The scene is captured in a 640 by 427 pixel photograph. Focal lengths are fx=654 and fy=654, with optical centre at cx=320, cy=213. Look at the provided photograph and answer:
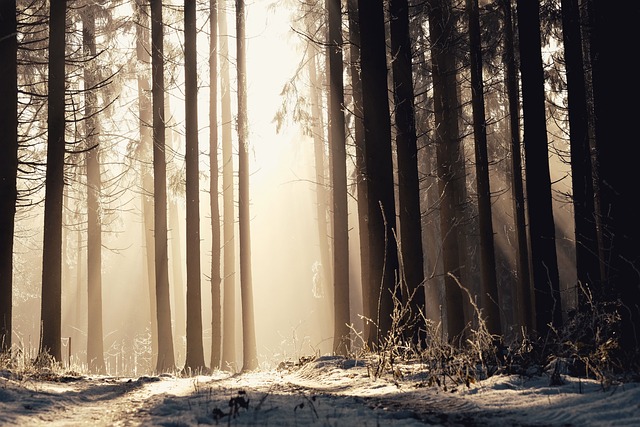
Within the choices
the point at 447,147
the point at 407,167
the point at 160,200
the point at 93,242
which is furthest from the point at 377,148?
the point at 93,242

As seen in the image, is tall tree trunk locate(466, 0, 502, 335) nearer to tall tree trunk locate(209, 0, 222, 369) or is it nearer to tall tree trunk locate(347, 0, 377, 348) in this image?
tall tree trunk locate(347, 0, 377, 348)

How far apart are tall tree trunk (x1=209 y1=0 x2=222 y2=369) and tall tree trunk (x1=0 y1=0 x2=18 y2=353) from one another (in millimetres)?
7196

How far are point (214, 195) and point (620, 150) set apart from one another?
13.2 metres

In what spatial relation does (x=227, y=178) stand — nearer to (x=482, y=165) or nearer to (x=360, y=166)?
(x=360, y=166)

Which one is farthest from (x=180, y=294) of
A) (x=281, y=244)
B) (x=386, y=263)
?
(x=281, y=244)

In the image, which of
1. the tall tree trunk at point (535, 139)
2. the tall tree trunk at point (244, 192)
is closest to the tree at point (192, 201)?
the tall tree trunk at point (244, 192)

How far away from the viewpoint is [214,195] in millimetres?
18297

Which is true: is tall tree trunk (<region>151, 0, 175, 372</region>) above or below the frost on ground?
above

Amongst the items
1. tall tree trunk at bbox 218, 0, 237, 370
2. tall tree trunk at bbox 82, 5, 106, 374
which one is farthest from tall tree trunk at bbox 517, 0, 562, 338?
tall tree trunk at bbox 82, 5, 106, 374

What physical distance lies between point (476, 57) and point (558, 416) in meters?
11.7

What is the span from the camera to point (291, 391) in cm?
578

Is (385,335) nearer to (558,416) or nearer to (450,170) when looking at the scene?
(558,416)

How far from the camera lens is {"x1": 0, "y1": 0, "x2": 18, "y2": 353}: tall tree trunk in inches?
396

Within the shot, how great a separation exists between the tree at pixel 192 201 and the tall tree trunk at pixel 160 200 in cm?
96
